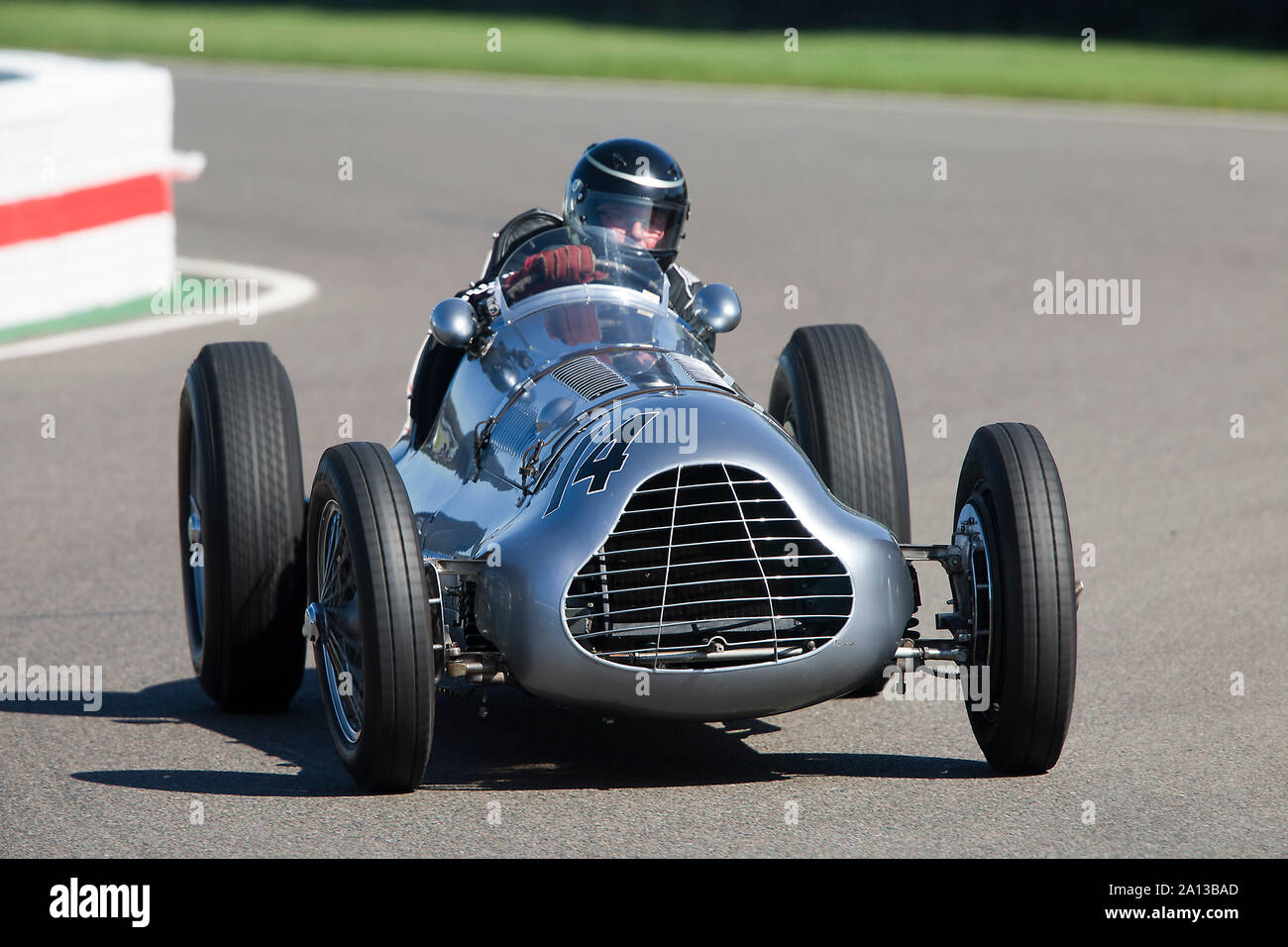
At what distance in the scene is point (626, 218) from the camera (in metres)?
6.62

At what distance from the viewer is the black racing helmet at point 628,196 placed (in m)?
6.60

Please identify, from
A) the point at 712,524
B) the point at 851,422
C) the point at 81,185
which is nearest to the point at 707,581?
the point at 712,524

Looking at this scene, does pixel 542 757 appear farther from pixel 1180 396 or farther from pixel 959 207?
pixel 959 207

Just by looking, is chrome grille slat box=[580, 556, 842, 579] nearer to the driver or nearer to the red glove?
the red glove

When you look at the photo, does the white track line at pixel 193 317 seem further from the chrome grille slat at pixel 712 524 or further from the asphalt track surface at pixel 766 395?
the chrome grille slat at pixel 712 524

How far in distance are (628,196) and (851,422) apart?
1092 mm

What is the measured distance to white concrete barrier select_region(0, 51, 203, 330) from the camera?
1175 centimetres

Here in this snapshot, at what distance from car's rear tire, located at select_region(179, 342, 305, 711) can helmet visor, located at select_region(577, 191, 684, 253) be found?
1.20 metres

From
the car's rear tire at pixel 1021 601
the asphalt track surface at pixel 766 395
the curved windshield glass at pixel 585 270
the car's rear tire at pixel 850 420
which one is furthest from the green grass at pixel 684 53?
the car's rear tire at pixel 1021 601

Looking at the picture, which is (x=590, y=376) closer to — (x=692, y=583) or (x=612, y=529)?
(x=612, y=529)

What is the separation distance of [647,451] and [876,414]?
1.47 m

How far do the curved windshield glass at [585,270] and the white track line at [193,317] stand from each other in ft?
19.8

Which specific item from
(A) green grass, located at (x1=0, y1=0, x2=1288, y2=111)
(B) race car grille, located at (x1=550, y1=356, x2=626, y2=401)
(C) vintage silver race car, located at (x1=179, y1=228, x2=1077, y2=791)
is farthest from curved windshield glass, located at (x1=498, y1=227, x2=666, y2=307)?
(A) green grass, located at (x1=0, y1=0, x2=1288, y2=111)

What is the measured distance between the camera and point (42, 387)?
10.8 meters
